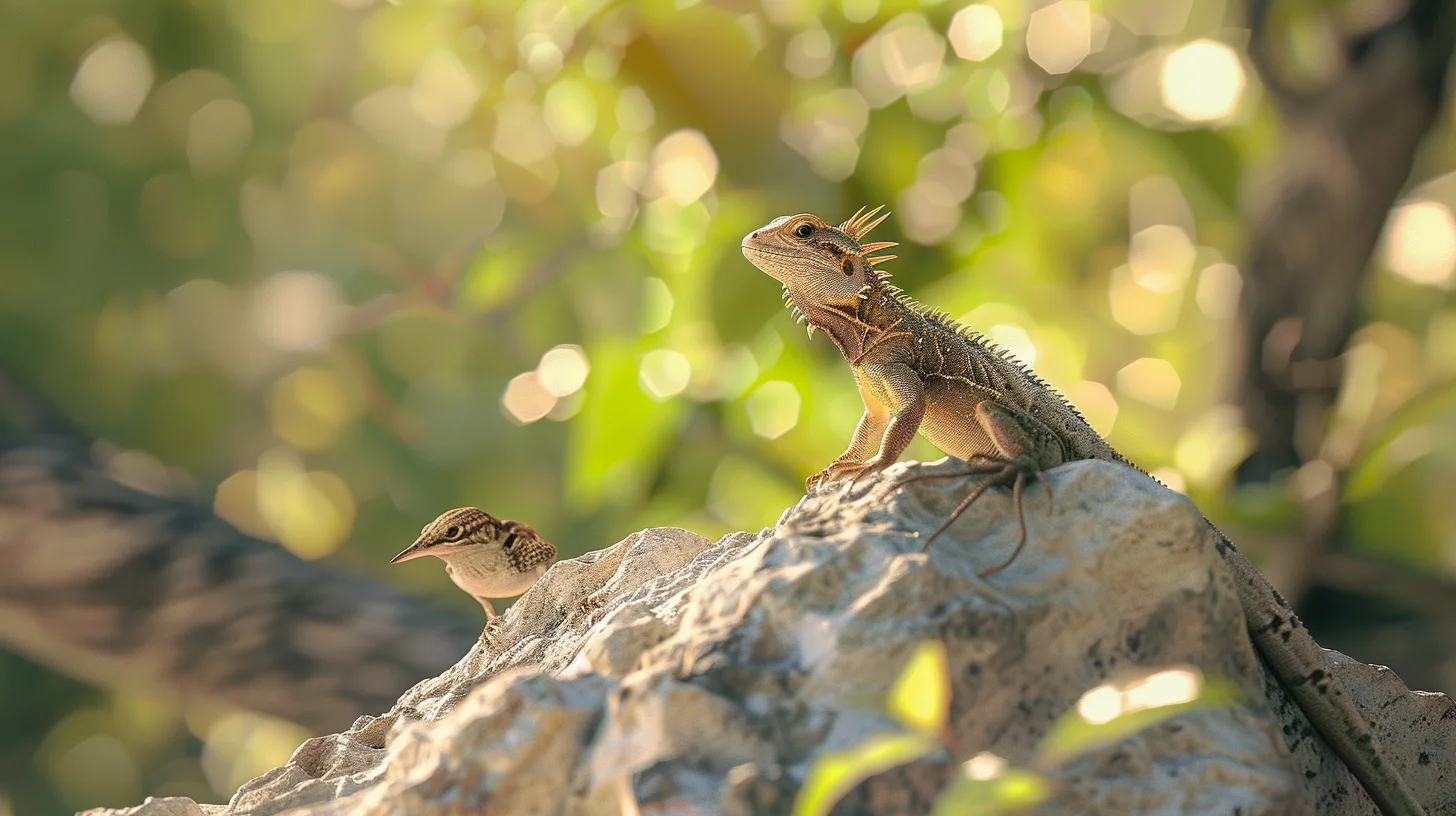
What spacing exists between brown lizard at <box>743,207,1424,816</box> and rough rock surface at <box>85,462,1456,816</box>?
1.01 feet

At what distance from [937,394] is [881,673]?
90 cm

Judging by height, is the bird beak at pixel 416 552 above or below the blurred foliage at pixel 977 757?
above

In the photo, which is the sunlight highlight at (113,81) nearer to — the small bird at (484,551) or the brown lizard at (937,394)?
the small bird at (484,551)

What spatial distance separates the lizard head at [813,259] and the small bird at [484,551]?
3.16 ft

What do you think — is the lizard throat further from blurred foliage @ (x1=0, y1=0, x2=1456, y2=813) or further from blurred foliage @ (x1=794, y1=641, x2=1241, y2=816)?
blurred foliage @ (x1=0, y1=0, x2=1456, y2=813)

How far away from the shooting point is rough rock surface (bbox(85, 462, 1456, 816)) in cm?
138

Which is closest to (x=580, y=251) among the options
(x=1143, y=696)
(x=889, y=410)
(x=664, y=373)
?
(x=664, y=373)

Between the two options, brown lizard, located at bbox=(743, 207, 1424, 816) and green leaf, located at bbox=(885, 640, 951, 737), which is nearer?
green leaf, located at bbox=(885, 640, 951, 737)

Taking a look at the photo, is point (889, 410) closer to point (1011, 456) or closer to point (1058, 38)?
point (1011, 456)

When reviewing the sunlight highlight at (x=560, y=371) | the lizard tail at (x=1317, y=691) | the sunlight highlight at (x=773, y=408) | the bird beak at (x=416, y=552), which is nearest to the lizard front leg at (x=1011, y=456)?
the lizard tail at (x=1317, y=691)

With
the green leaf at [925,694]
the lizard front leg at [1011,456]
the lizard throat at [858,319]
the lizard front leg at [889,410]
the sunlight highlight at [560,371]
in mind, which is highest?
the sunlight highlight at [560,371]

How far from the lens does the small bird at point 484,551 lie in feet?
9.50

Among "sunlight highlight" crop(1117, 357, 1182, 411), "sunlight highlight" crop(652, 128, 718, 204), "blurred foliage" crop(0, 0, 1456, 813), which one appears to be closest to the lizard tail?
"blurred foliage" crop(0, 0, 1456, 813)

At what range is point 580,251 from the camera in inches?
208
